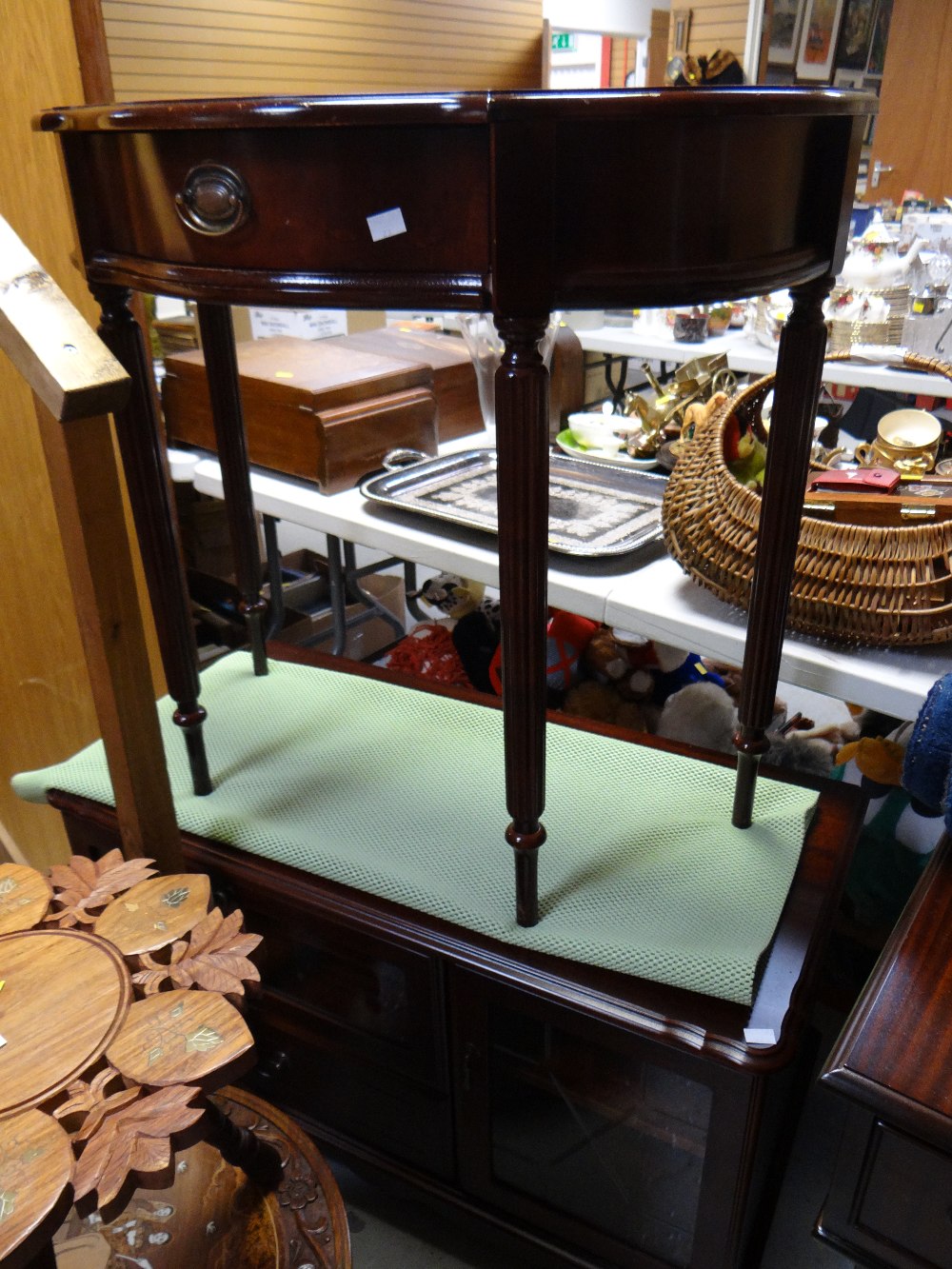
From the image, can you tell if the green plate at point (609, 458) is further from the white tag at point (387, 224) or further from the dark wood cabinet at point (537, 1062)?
the white tag at point (387, 224)

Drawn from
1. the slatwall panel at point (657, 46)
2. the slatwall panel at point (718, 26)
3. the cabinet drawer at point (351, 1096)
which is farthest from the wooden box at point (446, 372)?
the slatwall panel at point (718, 26)

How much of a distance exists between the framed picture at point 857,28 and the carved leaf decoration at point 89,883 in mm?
4708

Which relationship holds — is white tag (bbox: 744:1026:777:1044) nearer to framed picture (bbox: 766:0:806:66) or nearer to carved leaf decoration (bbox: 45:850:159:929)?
carved leaf decoration (bbox: 45:850:159:929)

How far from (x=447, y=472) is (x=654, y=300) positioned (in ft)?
2.53

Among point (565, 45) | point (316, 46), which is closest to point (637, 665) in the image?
point (316, 46)

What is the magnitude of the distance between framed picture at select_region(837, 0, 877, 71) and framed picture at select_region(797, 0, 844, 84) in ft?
0.10

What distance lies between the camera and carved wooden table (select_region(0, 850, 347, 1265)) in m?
0.54

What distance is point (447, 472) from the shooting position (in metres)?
1.36

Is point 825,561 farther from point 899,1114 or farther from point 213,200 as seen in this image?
point 213,200

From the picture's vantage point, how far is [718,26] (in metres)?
4.04

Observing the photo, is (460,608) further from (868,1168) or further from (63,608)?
(868,1168)

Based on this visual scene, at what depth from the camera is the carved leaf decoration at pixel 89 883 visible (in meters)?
0.73

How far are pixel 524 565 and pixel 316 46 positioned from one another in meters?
1.59

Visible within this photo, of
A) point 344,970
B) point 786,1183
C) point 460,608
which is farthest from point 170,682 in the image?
point 786,1183
